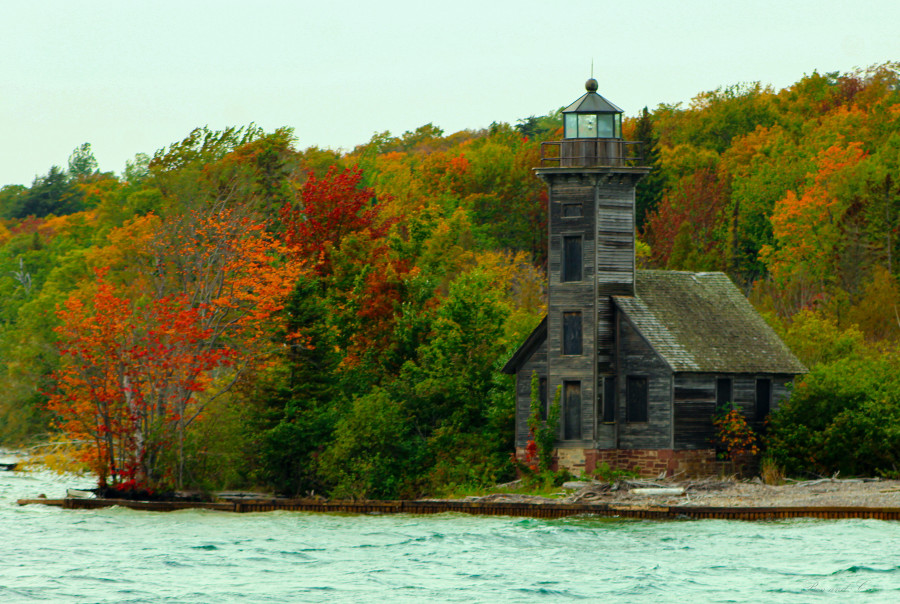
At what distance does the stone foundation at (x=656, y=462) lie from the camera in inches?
1624

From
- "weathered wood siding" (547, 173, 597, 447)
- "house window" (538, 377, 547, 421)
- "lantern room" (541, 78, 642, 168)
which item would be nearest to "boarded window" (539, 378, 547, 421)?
"house window" (538, 377, 547, 421)

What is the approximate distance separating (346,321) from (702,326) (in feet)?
46.3

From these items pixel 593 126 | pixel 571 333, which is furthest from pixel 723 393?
pixel 593 126

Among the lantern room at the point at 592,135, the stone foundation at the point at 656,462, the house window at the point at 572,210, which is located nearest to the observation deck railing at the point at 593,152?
the lantern room at the point at 592,135

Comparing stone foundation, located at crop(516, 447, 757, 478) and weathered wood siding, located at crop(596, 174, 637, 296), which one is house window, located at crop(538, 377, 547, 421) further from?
weathered wood siding, located at crop(596, 174, 637, 296)

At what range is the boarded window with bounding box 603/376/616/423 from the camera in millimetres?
42469

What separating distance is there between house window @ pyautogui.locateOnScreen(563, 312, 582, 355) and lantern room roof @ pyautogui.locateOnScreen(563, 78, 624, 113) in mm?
6879

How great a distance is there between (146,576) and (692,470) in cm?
1953

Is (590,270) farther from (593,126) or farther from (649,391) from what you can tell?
(593,126)

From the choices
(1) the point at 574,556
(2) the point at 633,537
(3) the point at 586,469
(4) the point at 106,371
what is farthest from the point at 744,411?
(4) the point at 106,371

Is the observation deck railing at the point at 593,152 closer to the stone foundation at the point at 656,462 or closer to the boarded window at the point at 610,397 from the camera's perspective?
the boarded window at the point at 610,397

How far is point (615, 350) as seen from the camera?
42562 millimetres

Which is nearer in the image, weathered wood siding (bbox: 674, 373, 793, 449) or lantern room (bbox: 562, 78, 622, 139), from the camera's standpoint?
weathered wood siding (bbox: 674, 373, 793, 449)

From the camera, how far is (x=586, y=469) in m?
42.0
